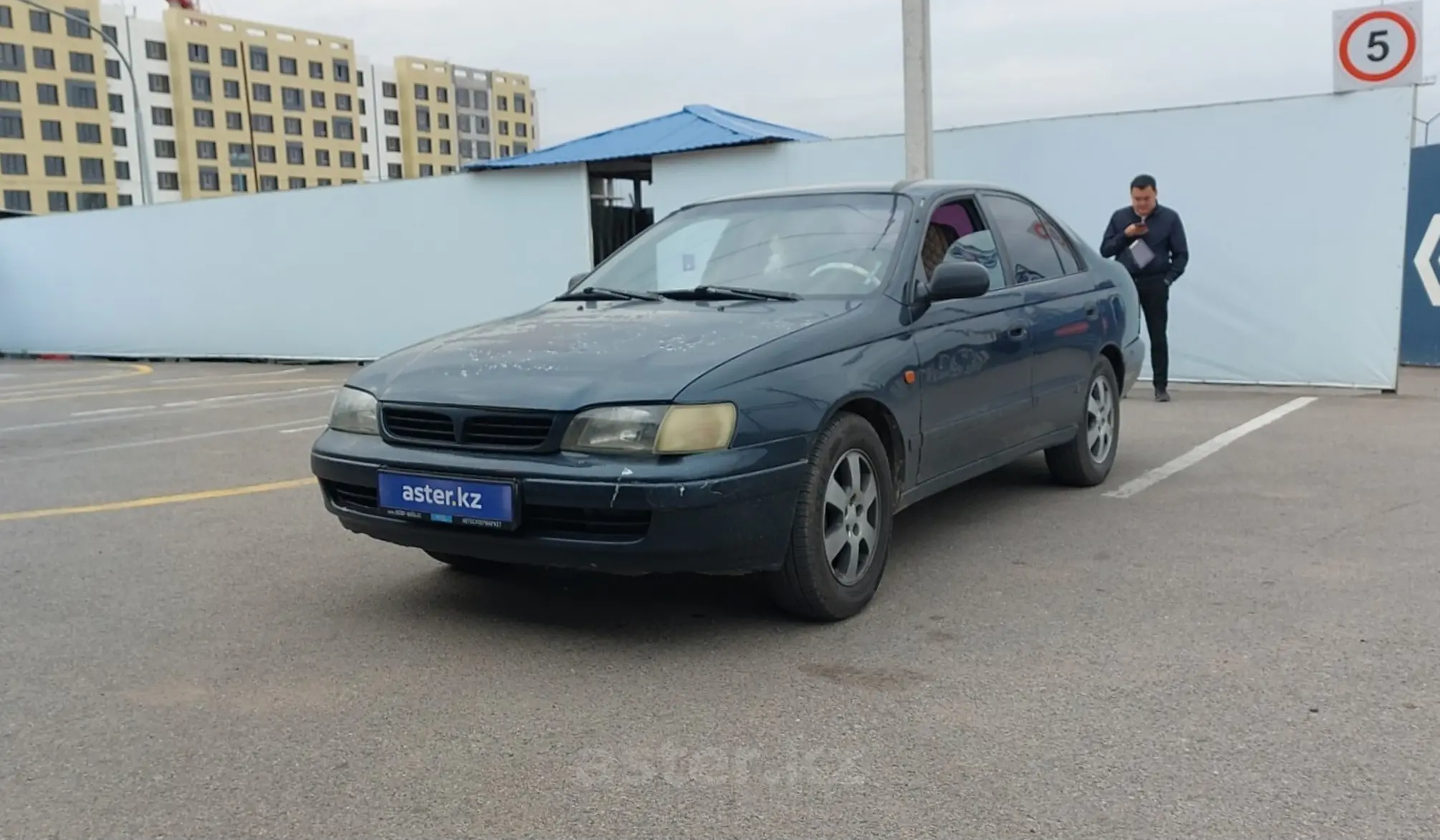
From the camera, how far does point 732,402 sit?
11.8ft

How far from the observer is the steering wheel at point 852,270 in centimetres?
450

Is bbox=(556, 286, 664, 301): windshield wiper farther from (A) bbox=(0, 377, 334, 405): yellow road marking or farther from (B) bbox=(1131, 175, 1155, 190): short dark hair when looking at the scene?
(A) bbox=(0, 377, 334, 405): yellow road marking

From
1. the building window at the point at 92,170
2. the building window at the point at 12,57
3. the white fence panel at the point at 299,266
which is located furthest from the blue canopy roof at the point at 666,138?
the building window at the point at 12,57

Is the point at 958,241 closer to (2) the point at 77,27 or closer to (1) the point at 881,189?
(1) the point at 881,189

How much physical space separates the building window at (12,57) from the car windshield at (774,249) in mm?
82997

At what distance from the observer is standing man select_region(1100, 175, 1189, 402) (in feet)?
30.8

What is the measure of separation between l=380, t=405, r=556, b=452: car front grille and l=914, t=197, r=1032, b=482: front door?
1547 millimetres

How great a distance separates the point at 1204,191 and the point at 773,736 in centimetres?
905

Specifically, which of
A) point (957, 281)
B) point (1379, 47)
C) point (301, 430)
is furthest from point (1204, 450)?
point (301, 430)

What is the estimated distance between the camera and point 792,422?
3.71m

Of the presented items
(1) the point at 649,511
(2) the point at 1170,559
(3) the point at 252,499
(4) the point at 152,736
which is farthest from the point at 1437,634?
(3) the point at 252,499

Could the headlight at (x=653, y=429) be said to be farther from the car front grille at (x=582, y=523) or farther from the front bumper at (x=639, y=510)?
the car front grille at (x=582, y=523)

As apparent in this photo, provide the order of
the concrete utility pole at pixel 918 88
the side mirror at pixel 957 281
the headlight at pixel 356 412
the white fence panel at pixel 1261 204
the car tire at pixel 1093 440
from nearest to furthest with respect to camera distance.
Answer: the headlight at pixel 356 412 < the side mirror at pixel 957 281 < the car tire at pixel 1093 440 < the white fence panel at pixel 1261 204 < the concrete utility pole at pixel 918 88

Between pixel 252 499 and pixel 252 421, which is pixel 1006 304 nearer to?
pixel 252 499
